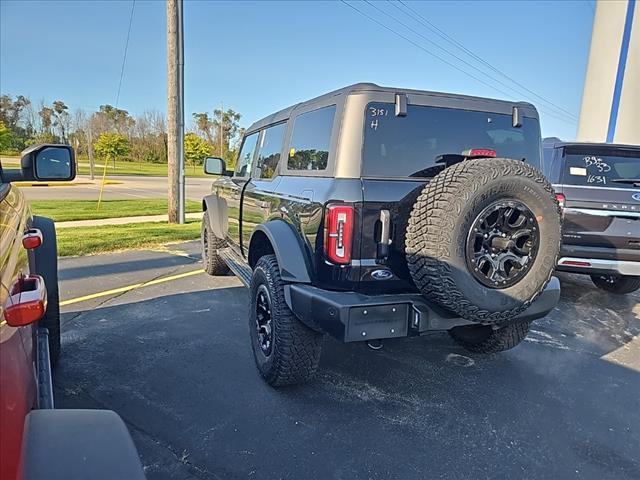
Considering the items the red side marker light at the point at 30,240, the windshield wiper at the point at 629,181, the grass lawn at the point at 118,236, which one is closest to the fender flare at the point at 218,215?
the grass lawn at the point at 118,236

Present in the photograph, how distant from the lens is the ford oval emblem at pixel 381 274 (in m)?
2.76

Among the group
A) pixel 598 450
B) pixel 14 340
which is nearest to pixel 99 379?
pixel 14 340

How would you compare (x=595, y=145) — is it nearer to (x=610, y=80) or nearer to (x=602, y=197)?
(x=602, y=197)

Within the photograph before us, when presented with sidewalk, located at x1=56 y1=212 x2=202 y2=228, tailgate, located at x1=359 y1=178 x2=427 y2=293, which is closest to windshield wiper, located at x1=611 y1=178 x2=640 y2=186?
tailgate, located at x1=359 y1=178 x2=427 y2=293

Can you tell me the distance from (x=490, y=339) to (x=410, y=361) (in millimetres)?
703

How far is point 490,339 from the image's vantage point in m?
3.71

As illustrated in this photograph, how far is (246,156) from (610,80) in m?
14.8

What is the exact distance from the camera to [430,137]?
3.04m

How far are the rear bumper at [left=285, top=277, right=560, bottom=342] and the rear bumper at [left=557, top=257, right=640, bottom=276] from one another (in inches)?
105

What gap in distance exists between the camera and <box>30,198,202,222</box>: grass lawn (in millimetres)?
11742

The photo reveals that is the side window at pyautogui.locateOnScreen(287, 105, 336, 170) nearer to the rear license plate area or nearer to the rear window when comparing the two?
the rear license plate area

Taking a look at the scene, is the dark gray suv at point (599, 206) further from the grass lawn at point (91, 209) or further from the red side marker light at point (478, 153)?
the grass lawn at point (91, 209)

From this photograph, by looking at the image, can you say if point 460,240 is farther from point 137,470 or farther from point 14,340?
point 14,340

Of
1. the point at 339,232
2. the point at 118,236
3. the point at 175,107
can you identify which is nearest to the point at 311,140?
the point at 339,232
